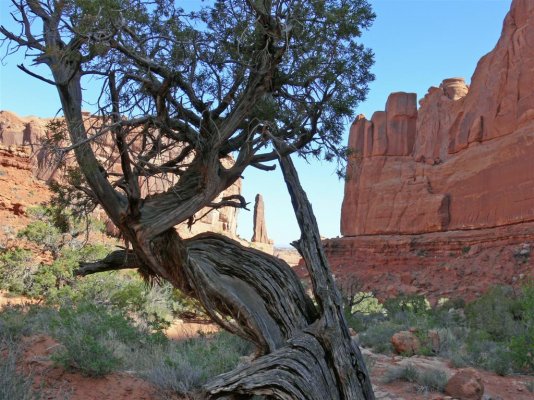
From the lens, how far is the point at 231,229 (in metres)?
58.4

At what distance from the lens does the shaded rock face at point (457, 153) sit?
3506cm

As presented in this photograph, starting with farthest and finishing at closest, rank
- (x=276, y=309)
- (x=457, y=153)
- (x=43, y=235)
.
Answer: (x=457, y=153)
(x=43, y=235)
(x=276, y=309)

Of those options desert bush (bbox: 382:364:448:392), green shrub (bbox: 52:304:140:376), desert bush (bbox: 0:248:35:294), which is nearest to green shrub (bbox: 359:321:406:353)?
desert bush (bbox: 382:364:448:392)

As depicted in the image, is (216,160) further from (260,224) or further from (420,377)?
(260,224)

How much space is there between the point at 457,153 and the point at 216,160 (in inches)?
1598

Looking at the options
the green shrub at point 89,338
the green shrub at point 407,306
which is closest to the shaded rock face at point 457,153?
the green shrub at point 407,306

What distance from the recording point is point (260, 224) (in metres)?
77.5

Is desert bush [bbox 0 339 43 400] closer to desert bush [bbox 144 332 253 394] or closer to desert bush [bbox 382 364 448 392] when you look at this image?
desert bush [bbox 144 332 253 394]

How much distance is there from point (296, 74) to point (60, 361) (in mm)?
4232

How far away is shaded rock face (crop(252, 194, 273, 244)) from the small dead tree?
7046 cm

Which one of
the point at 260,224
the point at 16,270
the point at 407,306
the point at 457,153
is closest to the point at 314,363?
the point at 16,270

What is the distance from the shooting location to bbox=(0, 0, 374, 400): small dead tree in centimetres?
428

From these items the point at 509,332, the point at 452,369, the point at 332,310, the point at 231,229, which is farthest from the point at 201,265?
the point at 231,229

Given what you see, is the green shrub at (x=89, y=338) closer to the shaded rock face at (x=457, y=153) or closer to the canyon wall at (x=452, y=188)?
the canyon wall at (x=452, y=188)
